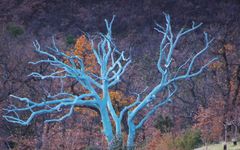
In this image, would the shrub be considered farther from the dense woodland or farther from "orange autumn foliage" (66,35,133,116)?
"orange autumn foliage" (66,35,133,116)

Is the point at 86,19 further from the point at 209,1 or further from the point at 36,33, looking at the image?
the point at 209,1

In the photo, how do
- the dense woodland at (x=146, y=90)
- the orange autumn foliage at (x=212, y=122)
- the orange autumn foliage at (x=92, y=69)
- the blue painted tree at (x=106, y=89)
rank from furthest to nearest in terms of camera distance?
the orange autumn foliage at (x=92, y=69), the dense woodland at (x=146, y=90), the orange autumn foliage at (x=212, y=122), the blue painted tree at (x=106, y=89)

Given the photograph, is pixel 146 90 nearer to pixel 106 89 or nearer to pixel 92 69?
pixel 92 69

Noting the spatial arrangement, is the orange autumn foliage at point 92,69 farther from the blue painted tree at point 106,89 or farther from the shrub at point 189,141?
the blue painted tree at point 106,89

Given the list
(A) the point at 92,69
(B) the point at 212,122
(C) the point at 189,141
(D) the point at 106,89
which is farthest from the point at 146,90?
(D) the point at 106,89

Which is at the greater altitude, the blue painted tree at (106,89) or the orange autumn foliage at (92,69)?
the orange autumn foliage at (92,69)

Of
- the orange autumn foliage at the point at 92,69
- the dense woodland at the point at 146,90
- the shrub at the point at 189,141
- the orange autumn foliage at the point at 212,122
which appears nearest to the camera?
the shrub at the point at 189,141

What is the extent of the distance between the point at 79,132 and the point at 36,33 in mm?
27670

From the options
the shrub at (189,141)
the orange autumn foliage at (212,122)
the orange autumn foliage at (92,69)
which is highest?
the orange autumn foliage at (92,69)

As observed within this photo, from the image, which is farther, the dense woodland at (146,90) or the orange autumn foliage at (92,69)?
the orange autumn foliage at (92,69)

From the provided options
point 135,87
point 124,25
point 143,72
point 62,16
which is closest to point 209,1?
point 124,25

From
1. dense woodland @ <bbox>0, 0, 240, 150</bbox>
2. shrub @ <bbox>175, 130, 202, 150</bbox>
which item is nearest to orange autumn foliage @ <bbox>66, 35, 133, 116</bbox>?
dense woodland @ <bbox>0, 0, 240, 150</bbox>

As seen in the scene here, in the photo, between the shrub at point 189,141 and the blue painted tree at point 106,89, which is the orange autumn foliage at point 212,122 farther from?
the blue painted tree at point 106,89

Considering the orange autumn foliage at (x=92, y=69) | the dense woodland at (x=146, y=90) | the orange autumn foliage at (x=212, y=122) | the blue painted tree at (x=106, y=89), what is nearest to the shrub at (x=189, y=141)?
the dense woodland at (x=146, y=90)
